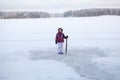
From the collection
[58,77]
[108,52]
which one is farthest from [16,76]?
[108,52]

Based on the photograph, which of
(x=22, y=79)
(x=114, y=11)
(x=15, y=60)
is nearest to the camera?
(x=22, y=79)

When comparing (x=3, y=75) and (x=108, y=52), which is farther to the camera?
(x=108, y=52)

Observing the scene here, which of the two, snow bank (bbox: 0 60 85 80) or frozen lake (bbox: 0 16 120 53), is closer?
snow bank (bbox: 0 60 85 80)

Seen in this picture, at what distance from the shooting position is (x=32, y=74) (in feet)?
28.9

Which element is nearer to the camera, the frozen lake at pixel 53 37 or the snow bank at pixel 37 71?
the snow bank at pixel 37 71

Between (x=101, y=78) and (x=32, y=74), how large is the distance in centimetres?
210

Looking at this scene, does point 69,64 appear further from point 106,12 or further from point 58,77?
point 106,12

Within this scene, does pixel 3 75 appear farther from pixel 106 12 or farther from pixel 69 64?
pixel 106 12

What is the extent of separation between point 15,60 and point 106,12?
6251 centimetres

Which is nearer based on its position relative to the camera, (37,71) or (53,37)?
(37,71)

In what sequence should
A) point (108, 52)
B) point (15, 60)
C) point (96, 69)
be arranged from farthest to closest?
point (108, 52)
point (15, 60)
point (96, 69)

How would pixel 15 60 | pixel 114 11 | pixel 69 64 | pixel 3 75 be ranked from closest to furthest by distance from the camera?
pixel 3 75, pixel 69 64, pixel 15 60, pixel 114 11

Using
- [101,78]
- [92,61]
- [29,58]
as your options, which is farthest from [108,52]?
[101,78]

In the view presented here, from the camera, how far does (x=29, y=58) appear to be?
12.4 meters
